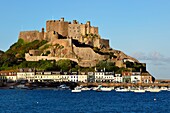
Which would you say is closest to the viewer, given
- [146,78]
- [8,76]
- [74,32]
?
[146,78]

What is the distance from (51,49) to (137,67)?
19.8 meters

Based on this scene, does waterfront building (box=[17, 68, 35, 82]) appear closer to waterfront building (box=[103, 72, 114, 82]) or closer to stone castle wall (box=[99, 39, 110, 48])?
waterfront building (box=[103, 72, 114, 82])

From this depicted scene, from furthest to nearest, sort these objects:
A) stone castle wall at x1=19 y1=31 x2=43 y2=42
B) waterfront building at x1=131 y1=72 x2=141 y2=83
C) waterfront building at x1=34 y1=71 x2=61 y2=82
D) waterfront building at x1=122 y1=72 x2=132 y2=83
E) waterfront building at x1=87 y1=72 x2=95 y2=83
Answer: stone castle wall at x1=19 y1=31 x2=43 y2=42, waterfront building at x1=87 y1=72 x2=95 y2=83, waterfront building at x1=131 y1=72 x2=141 y2=83, waterfront building at x1=122 y1=72 x2=132 y2=83, waterfront building at x1=34 y1=71 x2=61 y2=82

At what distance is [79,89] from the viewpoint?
104m

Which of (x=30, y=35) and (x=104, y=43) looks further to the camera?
(x=30, y=35)

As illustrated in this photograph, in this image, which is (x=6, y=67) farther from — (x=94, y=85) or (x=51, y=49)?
(x=94, y=85)

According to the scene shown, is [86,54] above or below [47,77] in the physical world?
above

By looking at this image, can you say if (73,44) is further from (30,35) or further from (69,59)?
(30,35)

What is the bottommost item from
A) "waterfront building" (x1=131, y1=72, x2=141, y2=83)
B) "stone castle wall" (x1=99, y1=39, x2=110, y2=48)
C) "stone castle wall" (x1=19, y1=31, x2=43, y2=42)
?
"waterfront building" (x1=131, y1=72, x2=141, y2=83)

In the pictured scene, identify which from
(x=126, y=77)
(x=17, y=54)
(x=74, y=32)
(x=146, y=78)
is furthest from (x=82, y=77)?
(x=17, y=54)

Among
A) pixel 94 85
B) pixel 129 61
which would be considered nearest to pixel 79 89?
pixel 94 85

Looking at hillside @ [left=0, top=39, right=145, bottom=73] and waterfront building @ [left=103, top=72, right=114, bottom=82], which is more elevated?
hillside @ [left=0, top=39, right=145, bottom=73]

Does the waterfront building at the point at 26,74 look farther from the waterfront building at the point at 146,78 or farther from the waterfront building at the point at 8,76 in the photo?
the waterfront building at the point at 146,78

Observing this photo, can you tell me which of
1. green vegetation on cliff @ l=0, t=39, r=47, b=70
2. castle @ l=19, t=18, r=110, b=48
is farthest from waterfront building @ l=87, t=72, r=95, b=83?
green vegetation on cliff @ l=0, t=39, r=47, b=70
